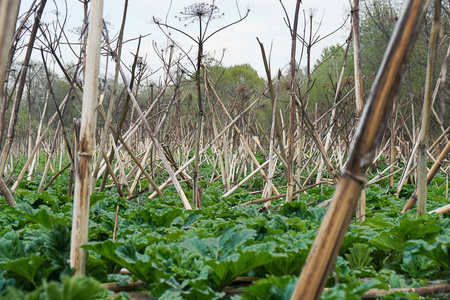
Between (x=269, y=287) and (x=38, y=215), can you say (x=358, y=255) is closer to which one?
(x=269, y=287)

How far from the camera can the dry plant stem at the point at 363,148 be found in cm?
74

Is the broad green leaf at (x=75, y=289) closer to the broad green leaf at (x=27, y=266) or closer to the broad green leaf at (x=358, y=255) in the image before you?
the broad green leaf at (x=27, y=266)

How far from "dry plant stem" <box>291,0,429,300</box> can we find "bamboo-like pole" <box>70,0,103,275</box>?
0.82 metres

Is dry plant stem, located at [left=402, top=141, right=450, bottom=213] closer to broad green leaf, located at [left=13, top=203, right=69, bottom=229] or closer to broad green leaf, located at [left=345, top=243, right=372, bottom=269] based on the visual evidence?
broad green leaf, located at [left=345, top=243, right=372, bottom=269]

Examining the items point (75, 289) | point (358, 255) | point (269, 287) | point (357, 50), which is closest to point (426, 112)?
point (357, 50)

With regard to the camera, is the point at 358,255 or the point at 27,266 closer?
the point at 27,266

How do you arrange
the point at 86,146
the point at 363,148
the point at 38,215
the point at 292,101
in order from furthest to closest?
the point at 292,101 < the point at 38,215 < the point at 86,146 < the point at 363,148

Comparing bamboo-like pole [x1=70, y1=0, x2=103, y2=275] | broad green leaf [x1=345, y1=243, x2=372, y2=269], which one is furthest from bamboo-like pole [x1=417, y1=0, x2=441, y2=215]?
bamboo-like pole [x1=70, y1=0, x2=103, y2=275]

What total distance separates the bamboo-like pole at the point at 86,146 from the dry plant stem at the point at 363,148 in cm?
82

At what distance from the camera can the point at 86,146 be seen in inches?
51.2

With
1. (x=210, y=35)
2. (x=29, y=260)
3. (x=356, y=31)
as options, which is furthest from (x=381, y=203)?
(x=29, y=260)

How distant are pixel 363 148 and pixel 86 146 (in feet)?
2.99

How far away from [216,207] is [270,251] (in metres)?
1.80

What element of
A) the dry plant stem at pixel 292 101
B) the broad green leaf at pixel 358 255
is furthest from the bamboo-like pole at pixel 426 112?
the dry plant stem at pixel 292 101
